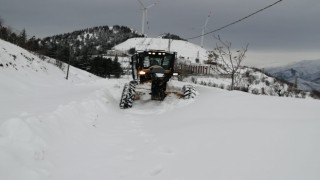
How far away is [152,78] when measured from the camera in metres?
17.4

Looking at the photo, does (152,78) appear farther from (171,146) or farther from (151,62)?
(171,146)

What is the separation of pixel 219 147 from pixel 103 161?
2.37 m

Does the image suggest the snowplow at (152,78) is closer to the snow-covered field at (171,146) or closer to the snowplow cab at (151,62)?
the snowplow cab at (151,62)

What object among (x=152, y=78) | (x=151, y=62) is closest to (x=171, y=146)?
(x=152, y=78)

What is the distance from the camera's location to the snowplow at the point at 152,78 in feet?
56.7

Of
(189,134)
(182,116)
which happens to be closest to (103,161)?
(189,134)

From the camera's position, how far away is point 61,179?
6324 millimetres

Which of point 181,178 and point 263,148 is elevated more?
point 263,148

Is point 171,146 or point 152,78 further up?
point 152,78

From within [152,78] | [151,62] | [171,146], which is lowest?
[171,146]

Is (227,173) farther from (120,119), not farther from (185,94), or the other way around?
(185,94)

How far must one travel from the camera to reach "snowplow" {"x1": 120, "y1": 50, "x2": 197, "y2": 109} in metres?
17.3

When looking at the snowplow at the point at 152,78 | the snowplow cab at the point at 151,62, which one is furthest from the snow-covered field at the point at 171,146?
the snowplow cab at the point at 151,62

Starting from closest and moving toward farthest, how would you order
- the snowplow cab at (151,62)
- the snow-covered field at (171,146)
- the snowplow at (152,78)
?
the snow-covered field at (171,146) < the snowplow at (152,78) < the snowplow cab at (151,62)
